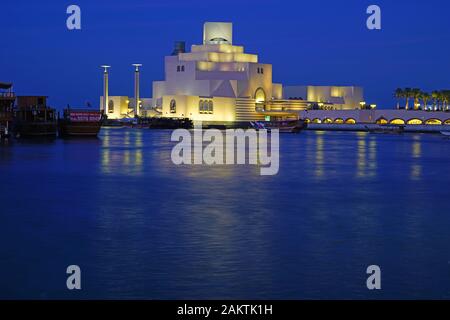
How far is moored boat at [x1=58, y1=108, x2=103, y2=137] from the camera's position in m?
68.4

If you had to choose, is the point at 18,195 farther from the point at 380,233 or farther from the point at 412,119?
the point at 412,119

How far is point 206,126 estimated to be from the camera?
112 m

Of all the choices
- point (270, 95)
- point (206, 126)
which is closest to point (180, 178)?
point (206, 126)

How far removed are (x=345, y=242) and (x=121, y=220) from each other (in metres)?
4.98

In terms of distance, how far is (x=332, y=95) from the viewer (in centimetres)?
13038

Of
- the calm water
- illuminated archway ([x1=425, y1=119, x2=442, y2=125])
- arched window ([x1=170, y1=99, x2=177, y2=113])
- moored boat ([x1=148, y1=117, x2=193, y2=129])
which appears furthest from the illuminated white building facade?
the calm water

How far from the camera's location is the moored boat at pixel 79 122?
68438mm

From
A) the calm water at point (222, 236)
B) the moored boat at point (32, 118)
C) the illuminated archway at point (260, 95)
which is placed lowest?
the calm water at point (222, 236)

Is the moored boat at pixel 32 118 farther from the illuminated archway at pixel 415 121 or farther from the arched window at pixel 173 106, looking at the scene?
the illuminated archway at pixel 415 121

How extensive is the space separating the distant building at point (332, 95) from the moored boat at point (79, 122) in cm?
6560

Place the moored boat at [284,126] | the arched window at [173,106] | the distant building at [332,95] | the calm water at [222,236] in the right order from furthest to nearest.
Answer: the distant building at [332,95] → the arched window at [173,106] → the moored boat at [284,126] → the calm water at [222,236]

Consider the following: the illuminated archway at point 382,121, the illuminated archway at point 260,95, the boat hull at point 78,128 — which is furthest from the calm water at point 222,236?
the illuminated archway at point 382,121

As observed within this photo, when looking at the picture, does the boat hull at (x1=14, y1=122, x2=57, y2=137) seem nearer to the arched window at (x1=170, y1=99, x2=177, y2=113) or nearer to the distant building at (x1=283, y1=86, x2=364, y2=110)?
the arched window at (x1=170, y1=99, x2=177, y2=113)
